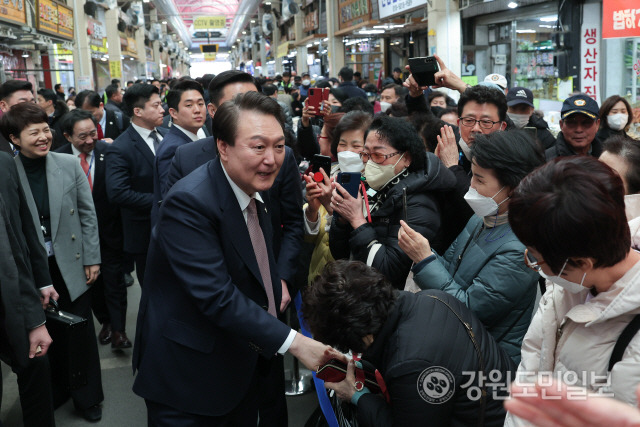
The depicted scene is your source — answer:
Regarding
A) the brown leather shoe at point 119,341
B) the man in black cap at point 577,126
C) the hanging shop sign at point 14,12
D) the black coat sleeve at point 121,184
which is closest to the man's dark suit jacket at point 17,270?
the black coat sleeve at point 121,184

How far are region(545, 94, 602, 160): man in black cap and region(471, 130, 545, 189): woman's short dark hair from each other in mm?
1675

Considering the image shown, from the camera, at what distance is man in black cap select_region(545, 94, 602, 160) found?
373cm

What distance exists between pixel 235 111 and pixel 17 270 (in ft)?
3.93

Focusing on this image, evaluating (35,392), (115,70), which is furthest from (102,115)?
(115,70)

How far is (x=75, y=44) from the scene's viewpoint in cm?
1581

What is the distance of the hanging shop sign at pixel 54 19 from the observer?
11.6 meters

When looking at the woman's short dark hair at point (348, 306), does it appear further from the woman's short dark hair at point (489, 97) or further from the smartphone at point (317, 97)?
the smartphone at point (317, 97)

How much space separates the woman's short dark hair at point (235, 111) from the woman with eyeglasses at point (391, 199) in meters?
0.77

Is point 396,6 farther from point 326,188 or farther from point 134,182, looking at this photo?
point 326,188

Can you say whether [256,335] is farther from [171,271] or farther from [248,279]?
[171,271]

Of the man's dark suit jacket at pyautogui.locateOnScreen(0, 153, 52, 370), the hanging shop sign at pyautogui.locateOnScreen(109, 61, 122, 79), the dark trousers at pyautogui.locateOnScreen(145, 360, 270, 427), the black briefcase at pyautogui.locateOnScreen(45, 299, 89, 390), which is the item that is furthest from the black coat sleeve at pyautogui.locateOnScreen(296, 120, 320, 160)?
the hanging shop sign at pyautogui.locateOnScreen(109, 61, 122, 79)

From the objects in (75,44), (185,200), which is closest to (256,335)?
(185,200)

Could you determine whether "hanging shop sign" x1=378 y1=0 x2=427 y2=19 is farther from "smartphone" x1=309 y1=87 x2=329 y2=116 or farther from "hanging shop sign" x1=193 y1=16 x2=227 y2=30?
"hanging shop sign" x1=193 y1=16 x2=227 y2=30

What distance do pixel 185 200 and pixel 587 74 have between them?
688cm
